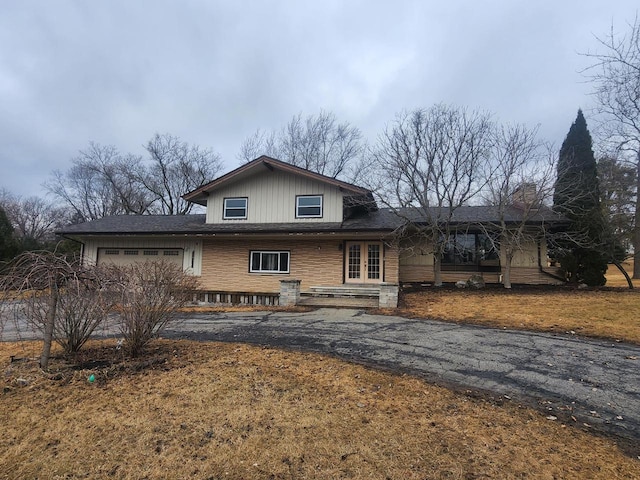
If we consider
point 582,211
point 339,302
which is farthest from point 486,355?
point 582,211

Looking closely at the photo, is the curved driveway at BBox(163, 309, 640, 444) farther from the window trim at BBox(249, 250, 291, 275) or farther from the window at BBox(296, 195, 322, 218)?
the window at BBox(296, 195, 322, 218)

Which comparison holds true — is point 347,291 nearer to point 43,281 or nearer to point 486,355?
point 486,355

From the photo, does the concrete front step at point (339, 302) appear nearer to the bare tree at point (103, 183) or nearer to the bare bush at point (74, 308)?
the bare bush at point (74, 308)

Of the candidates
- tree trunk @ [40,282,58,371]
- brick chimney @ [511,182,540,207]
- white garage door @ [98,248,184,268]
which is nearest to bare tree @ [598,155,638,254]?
brick chimney @ [511,182,540,207]

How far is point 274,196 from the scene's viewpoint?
15.6m

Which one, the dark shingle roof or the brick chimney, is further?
the dark shingle roof

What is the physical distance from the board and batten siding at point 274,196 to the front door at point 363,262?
5.08 feet

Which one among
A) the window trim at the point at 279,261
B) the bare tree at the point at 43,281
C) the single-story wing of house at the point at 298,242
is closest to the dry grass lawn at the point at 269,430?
the bare tree at the point at 43,281

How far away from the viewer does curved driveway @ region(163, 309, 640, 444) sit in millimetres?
3959

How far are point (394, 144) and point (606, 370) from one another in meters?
11.8

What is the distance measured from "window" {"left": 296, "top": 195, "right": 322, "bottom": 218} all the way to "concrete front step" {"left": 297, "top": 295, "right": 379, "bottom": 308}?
4040 millimetres

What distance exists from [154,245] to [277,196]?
264 inches

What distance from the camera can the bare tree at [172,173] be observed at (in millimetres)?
33125

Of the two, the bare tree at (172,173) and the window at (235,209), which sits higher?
the bare tree at (172,173)
